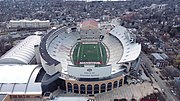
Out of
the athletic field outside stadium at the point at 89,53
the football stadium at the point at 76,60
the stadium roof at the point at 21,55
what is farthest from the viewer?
the athletic field outside stadium at the point at 89,53

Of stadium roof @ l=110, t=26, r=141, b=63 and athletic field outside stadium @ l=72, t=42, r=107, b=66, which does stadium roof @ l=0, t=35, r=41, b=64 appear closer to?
athletic field outside stadium @ l=72, t=42, r=107, b=66

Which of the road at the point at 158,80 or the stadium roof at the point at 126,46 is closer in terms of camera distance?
the road at the point at 158,80

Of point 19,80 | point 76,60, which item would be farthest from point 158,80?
point 19,80

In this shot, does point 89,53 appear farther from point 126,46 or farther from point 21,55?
point 21,55

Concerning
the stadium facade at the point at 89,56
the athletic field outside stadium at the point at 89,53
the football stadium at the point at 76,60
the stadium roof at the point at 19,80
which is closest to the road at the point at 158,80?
the football stadium at the point at 76,60

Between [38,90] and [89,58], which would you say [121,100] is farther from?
[89,58]

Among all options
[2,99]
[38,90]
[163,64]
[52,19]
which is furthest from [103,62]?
[52,19]

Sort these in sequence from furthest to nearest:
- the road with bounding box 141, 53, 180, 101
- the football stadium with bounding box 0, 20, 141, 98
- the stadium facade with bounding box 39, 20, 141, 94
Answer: the stadium facade with bounding box 39, 20, 141, 94
the football stadium with bounding box 0, 20, 141, 98
the road with bounding box 141, 53, 180, 101

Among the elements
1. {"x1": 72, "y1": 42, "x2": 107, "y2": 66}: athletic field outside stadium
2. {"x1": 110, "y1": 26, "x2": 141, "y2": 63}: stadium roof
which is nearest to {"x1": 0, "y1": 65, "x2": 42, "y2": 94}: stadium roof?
{"x1": 72, "y1": 42, "x2": 107, "y2": 66}: athletic field outside stadium

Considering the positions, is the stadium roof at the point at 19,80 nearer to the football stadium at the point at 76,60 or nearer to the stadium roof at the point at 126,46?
the football stadium at the point at 76,60
